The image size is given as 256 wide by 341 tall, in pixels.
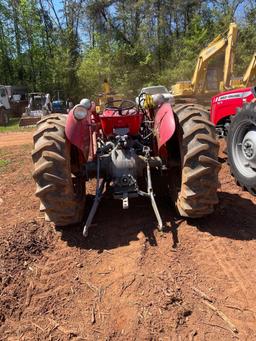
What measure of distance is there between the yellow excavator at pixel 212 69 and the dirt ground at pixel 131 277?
9378 mm

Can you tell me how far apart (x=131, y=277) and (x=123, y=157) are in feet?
5.13

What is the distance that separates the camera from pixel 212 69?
57.3 feet

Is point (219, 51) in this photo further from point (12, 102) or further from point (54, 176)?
point (12, 102)

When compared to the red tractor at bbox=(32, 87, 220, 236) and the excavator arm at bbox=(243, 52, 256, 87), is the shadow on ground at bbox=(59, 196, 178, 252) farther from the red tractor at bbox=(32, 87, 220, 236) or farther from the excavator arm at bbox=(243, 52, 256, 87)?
the excavator arm at bbox=(243, 52, 256, 87)

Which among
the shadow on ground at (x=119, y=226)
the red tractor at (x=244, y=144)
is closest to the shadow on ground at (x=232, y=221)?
the shadow on ground at (x=119, y=226)

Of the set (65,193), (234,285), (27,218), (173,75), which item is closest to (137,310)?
(234,285)

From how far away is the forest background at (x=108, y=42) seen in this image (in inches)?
1189

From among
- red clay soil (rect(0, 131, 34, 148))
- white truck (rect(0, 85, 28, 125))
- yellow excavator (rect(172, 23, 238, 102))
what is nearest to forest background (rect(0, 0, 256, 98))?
white truck (rect(0, 85, 28, 125))

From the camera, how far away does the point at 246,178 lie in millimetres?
5379

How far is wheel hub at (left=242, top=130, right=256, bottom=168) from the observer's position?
17.5ft

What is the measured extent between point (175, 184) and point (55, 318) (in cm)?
227

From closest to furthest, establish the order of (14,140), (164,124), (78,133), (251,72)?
(78,133) < (164,124) < (251,72) < (14,140)


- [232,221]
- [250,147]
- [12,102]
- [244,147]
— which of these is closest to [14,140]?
[244,147]

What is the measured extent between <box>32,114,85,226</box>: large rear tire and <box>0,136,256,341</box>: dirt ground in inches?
11.6
